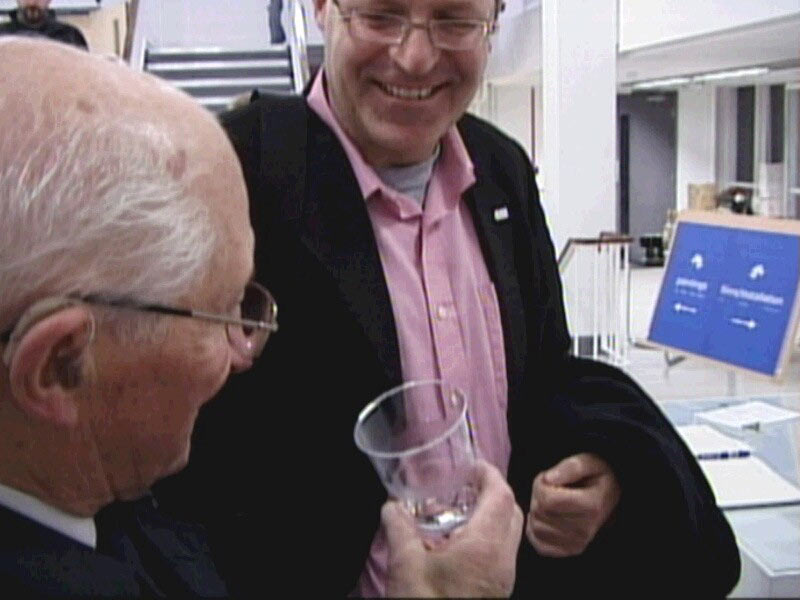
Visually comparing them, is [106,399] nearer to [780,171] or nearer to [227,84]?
[227,84]

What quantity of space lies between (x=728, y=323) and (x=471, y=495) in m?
4.15

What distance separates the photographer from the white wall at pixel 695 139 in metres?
15.0

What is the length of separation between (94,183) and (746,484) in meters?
1.71

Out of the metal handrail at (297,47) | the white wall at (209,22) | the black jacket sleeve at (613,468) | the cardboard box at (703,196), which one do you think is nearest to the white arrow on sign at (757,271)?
the black jacket sleeve at (613,468)

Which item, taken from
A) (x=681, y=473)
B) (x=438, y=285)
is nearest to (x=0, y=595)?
(x=438, y=285)

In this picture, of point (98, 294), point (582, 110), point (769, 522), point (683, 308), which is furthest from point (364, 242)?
point (582, 110)

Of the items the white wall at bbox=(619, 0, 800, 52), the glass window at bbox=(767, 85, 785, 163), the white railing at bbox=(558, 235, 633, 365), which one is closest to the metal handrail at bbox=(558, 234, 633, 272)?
the white railing at bbox=(558, 235, 633, 365)

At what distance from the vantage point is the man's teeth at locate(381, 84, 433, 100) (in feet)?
4.19

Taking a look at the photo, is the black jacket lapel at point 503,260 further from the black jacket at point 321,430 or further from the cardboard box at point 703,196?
the cardboard box at point 703,196

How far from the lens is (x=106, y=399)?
87 centimetres

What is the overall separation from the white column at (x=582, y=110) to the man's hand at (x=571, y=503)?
6.64m

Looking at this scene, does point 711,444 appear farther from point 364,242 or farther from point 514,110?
point 514,110

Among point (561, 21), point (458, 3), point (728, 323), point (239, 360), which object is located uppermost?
point (561, 21)

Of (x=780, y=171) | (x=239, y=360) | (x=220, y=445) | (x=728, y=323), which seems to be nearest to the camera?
(x=239, y=360)
